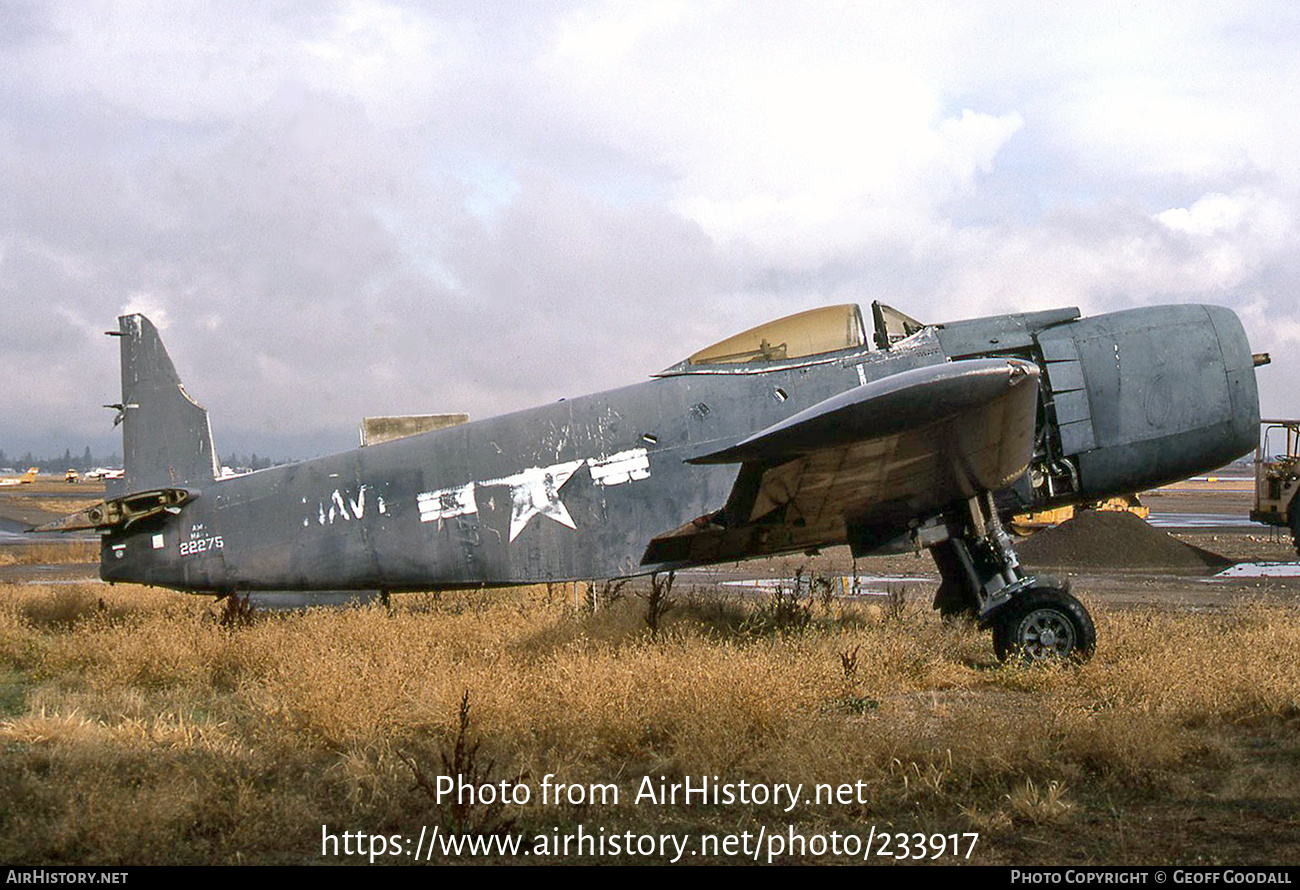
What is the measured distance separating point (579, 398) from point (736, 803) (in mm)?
4308

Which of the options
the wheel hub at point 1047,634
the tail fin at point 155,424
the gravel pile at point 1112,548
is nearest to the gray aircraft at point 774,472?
the wheel hub at point 1047,634

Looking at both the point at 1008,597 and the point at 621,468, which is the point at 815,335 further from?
the point at 1008,597

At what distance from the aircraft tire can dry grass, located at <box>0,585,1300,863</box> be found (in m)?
0.24

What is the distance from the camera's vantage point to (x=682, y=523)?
7797 mm

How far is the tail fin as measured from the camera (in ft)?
30.3

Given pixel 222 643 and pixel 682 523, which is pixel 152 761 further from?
pixel 682 523

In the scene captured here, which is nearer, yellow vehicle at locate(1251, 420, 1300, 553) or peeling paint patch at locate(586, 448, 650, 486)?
peeling paint patch at locate(586, 448, 650, 486)

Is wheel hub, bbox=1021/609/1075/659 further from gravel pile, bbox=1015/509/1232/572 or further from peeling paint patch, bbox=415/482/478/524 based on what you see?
gravel pile, bbox=1015/509/1232/572

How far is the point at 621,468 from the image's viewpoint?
792 centimetres

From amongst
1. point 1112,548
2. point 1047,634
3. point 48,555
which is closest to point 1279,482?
point 1112,548

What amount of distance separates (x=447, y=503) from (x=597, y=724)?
321 centimetres

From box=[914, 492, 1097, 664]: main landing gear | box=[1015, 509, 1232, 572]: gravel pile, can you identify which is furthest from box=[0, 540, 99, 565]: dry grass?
box=[914, 492, 1097, 664]: main landing gear

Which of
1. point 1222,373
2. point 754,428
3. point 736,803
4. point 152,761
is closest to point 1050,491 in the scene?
point 1222,373

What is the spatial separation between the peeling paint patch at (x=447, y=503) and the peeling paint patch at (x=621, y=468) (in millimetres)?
1057
